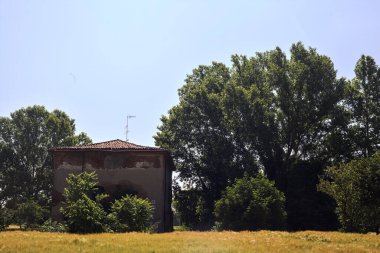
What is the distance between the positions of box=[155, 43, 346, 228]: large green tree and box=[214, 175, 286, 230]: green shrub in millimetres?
8403

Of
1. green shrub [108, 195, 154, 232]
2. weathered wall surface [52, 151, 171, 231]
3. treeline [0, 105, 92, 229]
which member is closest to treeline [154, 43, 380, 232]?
weathered wall surface [52, 151, 171, 231]

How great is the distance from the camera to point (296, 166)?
4372 centimetres

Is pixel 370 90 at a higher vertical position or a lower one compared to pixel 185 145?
higher

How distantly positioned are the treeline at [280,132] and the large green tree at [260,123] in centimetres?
11

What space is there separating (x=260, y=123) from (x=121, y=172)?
16840mm

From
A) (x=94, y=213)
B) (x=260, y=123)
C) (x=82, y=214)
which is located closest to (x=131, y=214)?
(x=94, y=213)

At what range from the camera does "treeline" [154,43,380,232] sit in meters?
42.9

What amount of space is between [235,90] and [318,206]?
14846 millimetres

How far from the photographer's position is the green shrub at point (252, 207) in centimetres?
3300

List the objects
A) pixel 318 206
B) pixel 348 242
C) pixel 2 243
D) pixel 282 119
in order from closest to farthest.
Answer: pixel 2 243
pixel 348 242
pixel 318 206
pixel 282 119

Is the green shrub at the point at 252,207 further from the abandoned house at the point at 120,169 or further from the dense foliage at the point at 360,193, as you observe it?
the abandoned house at the point at 120,169

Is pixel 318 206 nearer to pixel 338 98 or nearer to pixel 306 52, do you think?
pixel 338 98

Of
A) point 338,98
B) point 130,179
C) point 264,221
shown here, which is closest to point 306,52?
point 338,98

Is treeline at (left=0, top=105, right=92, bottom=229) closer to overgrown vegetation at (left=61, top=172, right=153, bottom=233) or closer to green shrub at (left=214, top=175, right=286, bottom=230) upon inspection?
green shrub at (left=214, top=175, right=286, bottom=230)
